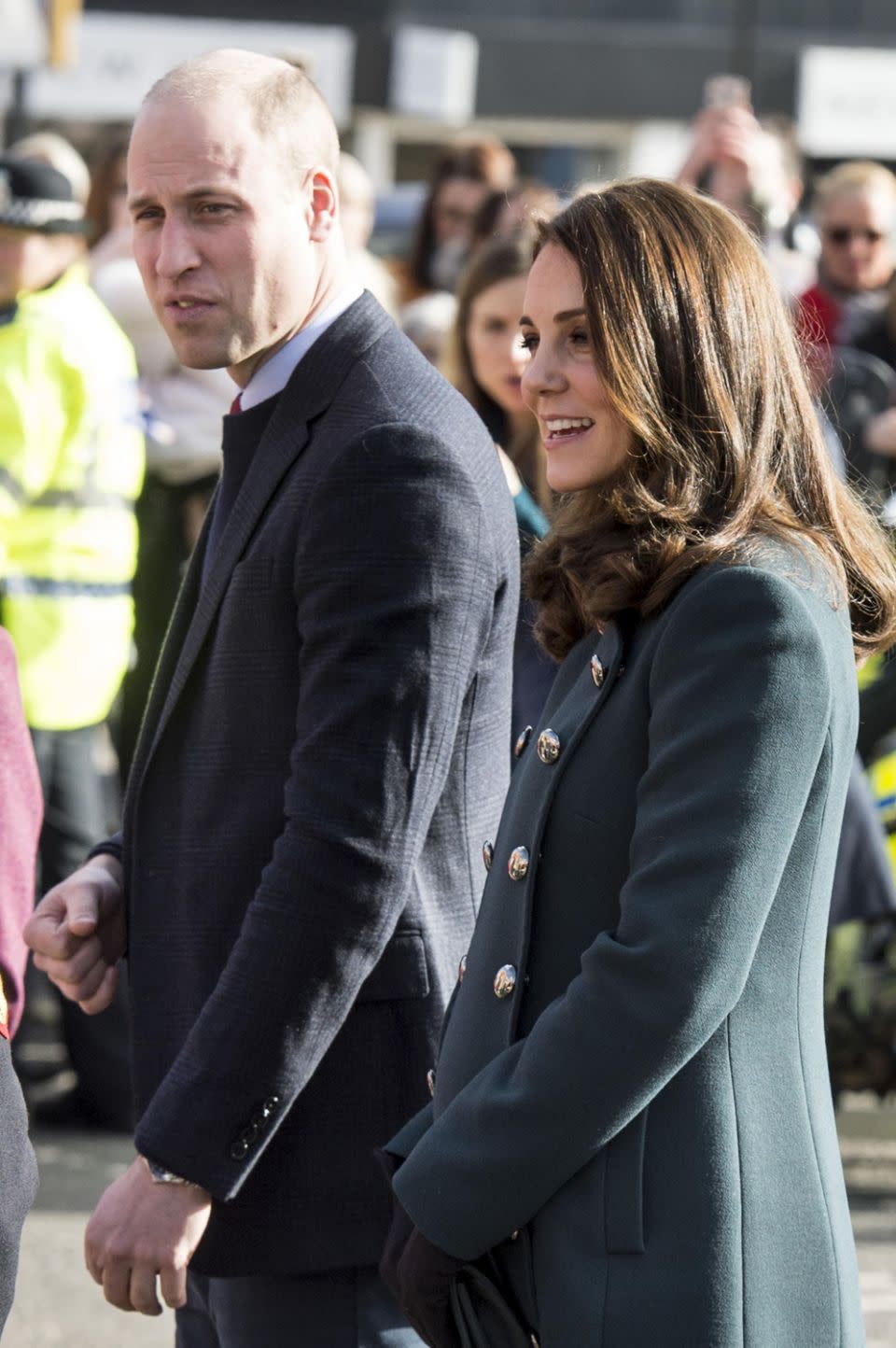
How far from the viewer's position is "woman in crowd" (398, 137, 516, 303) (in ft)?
24.9

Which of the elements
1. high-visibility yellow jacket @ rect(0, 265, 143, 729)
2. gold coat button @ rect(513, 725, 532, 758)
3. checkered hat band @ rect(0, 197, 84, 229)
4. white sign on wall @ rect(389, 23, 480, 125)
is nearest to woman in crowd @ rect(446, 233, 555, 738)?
high-visibility yellow jacket @ rect(0, 265, 143, 729)

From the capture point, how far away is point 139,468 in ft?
18.1

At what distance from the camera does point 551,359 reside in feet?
7.13

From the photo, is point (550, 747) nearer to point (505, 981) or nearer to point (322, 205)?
point (505, 981)

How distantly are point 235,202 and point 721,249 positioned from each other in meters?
0.64

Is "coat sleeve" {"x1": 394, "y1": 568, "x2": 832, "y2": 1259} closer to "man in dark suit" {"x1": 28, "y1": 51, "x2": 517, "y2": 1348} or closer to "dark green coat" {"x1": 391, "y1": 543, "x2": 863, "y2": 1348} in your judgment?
"dark green coat" {"x1": 391, "y1": 543, "x2": 863, "y2": 1348}

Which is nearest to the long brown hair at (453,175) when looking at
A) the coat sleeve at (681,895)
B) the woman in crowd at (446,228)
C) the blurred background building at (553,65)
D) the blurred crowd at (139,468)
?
the woman in crowd at (446,228)

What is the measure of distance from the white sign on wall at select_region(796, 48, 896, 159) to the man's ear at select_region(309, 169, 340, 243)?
18025 mm

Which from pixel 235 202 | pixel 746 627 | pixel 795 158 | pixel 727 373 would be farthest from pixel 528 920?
pixel 795 158

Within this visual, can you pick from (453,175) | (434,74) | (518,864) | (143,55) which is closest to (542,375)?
(518,864)

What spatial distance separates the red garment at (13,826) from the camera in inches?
96.8

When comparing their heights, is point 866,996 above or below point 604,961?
below

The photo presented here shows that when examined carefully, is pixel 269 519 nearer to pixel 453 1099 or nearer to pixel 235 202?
pixel 235 202

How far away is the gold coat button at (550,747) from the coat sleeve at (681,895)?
147 millimetres
